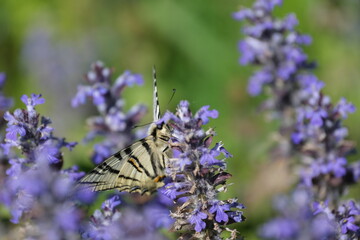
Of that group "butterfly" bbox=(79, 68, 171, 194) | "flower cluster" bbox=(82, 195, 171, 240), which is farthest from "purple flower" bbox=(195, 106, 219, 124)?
"flower cluster" bbox=(82, 195, 171, 240)

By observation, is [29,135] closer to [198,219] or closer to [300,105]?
[198,219]

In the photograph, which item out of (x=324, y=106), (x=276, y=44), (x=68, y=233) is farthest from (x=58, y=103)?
(x=68, y=233)

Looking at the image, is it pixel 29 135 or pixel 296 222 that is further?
pixel 29 135

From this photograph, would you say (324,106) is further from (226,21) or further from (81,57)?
(81,57)

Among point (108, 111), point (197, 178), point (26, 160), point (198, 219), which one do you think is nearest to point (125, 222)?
point (198, 219)

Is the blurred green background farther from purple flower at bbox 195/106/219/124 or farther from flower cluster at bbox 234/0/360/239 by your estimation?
purple flower at bbox 195/106/219/124

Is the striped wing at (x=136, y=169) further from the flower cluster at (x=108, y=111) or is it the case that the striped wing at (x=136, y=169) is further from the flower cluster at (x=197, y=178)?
A: the flower cluster at (x=108, y=111)
